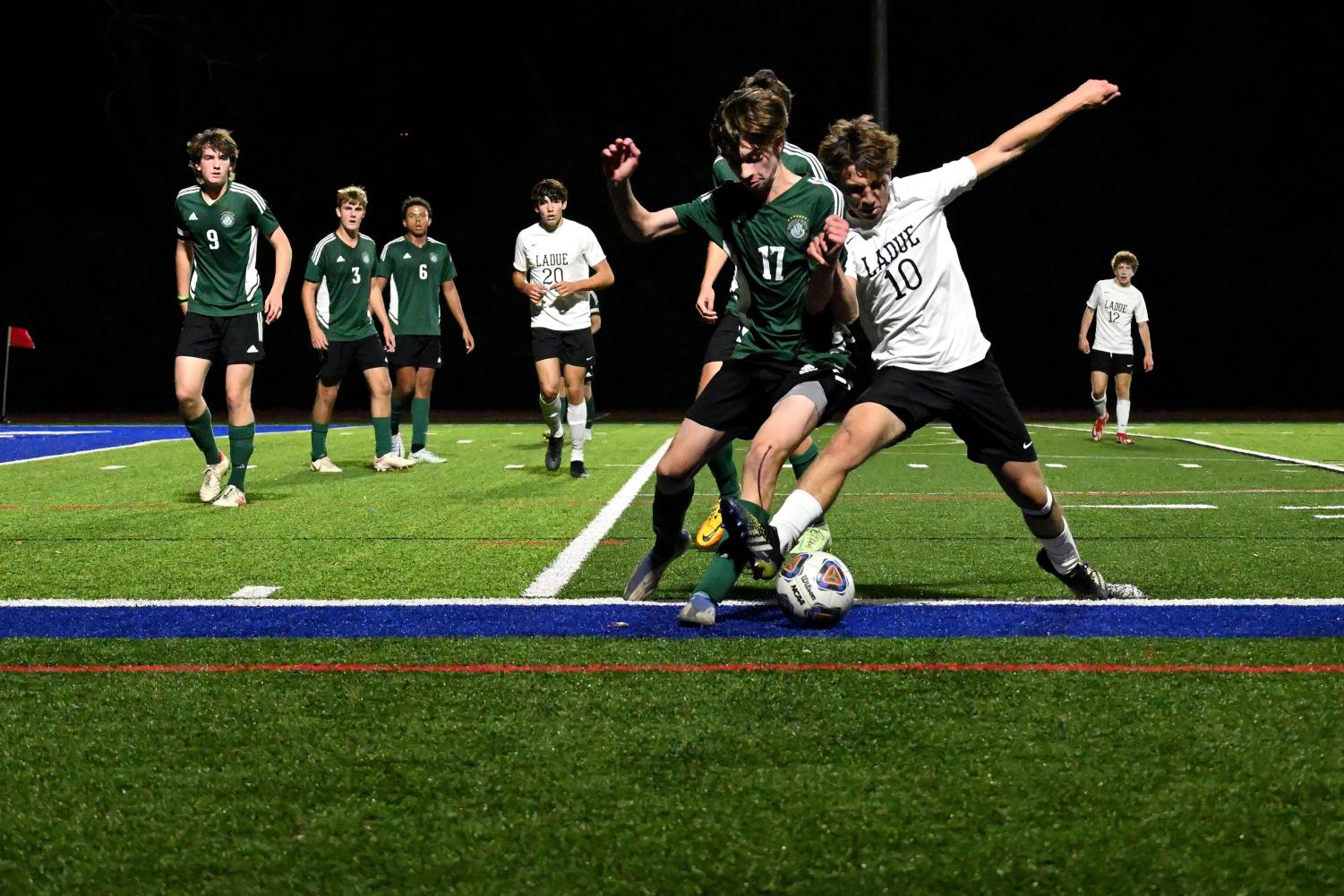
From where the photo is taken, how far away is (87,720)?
3459 millimetres

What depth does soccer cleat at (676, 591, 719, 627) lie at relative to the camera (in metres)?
4.65

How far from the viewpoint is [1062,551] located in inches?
204

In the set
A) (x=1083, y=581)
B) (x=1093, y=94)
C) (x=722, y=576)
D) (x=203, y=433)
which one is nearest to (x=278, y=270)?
(x=203, y=433)

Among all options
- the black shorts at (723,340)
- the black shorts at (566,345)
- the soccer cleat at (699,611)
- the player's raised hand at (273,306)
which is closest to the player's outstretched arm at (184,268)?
the player's raised hand at (273,306)

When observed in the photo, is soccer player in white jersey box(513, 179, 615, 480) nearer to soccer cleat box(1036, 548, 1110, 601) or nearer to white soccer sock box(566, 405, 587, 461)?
white soccer sock box(566, 405, 587, 461)

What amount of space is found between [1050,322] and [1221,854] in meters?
25.8

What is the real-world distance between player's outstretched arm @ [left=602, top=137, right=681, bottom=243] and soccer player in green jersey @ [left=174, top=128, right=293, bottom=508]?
441 centimetres

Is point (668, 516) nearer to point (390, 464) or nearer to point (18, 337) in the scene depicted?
Result: point (390, 464)

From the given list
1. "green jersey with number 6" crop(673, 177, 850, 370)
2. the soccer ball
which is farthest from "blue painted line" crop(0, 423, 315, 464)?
the soccer ball

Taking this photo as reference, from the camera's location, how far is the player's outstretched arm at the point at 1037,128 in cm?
496

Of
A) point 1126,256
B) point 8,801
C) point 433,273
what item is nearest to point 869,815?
point 8,801

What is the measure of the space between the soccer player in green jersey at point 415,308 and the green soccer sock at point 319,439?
850 mm

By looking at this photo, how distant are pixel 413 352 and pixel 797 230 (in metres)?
8.52

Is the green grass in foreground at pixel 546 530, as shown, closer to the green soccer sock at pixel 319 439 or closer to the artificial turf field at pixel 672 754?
the artificial turf field at pixel 672 754
